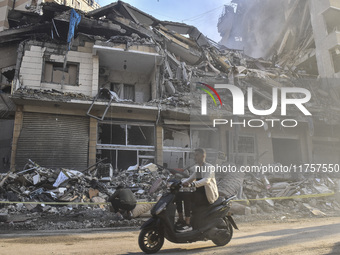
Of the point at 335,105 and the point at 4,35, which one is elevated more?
the point at 4,35

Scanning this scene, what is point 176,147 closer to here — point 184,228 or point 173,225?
point 184,228

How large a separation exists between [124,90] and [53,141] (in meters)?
5.55

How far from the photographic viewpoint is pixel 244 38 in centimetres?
4903

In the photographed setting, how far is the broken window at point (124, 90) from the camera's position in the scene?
648 inches

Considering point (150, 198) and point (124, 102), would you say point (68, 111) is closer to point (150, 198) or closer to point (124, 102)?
point (124, 102)

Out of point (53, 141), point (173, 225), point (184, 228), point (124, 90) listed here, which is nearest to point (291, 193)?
point (184, 228)

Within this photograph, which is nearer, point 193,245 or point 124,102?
point 193,245

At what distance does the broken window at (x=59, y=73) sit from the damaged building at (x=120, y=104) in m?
0.05

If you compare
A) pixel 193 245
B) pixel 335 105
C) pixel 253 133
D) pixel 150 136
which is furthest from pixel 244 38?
pixel 193 245

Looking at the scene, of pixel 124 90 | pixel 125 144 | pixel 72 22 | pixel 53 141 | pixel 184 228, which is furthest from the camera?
pixel 124 90

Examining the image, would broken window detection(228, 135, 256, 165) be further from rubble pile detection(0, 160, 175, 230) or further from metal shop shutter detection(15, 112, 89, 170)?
metal shop shutter detection(15, 112, 89, 170)

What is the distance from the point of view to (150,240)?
4023 millimetres

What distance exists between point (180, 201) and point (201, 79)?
1450 centimetres

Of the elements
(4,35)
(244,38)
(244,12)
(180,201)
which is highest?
(244,12)
